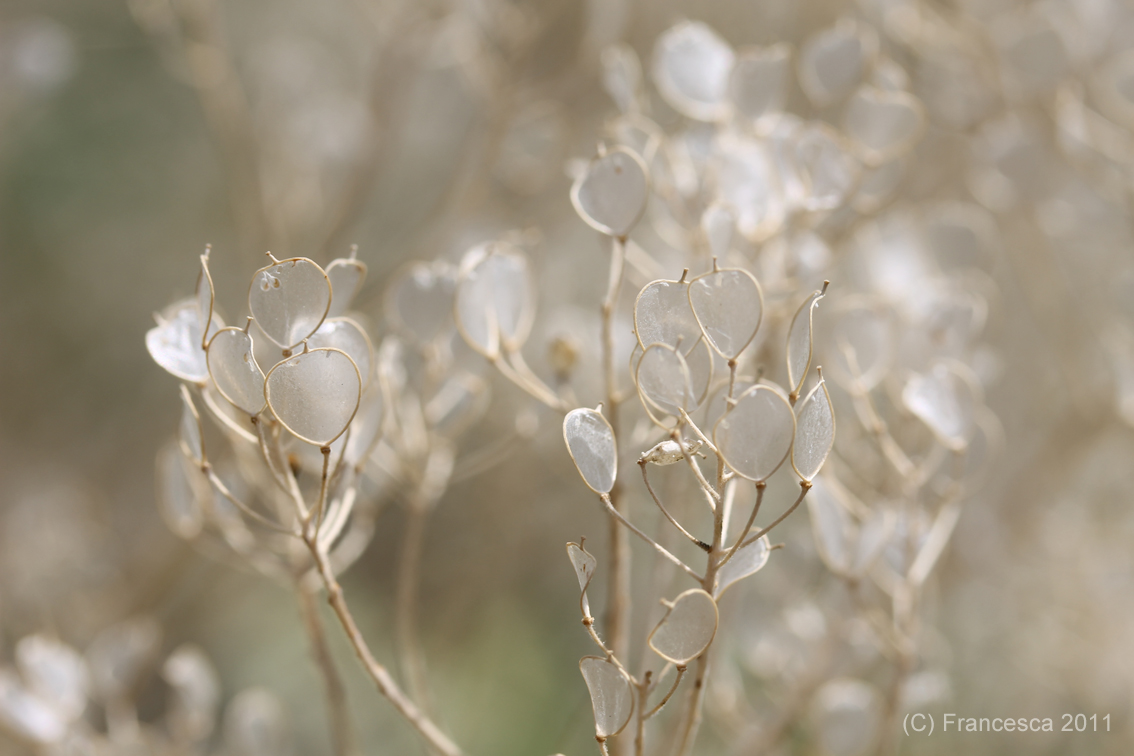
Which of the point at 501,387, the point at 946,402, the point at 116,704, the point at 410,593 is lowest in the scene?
the point at 501,387

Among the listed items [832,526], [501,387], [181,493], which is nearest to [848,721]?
[832,526]

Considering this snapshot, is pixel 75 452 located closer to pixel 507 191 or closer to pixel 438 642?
pixel 438 642

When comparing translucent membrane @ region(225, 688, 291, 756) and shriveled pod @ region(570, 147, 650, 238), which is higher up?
shriveled pod @ region(570, 147, 650, 238)

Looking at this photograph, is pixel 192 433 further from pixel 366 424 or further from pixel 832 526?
pixel 832 526

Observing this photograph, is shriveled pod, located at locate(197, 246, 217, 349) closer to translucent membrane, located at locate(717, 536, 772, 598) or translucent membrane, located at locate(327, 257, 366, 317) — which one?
translucent membrane, located at locate(327, 257, 366, 317)

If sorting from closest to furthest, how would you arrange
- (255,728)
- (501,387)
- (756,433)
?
(756,433)
(255,728)
(501,387)

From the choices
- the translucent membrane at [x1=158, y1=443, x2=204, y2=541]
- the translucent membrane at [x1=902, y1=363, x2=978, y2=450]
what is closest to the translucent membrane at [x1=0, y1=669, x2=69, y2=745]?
the translucent membrane at [x1=158, y1=443, x2=204, y2=541]
